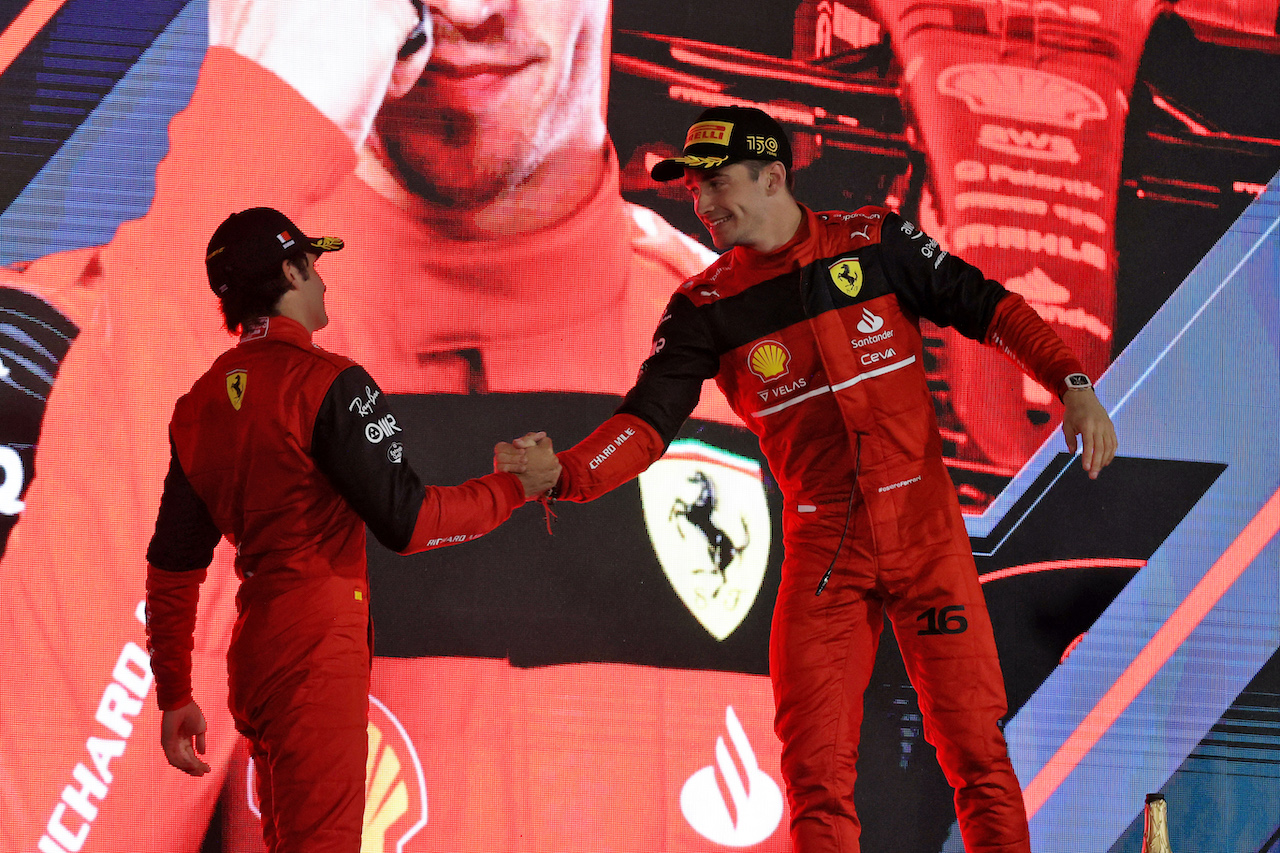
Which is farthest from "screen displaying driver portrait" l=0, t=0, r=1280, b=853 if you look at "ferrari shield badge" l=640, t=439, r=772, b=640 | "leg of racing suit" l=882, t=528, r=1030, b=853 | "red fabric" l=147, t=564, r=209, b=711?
"leg of racing suit" l=882, t=528, r=1030, b=853

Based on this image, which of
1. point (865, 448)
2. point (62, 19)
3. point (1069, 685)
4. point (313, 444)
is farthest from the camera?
point (1069, 685)

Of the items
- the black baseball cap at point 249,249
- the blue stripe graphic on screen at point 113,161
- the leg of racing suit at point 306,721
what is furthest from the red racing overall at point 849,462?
the blue stripe graphic on screen at point 113,161

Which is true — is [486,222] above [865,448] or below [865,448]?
above

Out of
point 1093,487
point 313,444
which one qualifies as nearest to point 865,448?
point 313,444

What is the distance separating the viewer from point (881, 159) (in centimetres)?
333

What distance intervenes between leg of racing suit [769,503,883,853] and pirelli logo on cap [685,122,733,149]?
862mm

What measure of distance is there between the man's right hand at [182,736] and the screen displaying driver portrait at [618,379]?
93 cm

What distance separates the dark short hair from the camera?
6.21 ft

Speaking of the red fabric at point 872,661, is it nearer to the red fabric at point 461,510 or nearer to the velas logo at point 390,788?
the red fabric at point 461,510

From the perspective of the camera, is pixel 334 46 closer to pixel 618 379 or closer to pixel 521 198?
pixel 521 198

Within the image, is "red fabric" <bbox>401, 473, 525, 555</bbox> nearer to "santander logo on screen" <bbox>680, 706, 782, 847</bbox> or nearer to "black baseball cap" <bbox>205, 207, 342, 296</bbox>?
"black baseball cap" <bbox>205, 207, 342, 296</bbox>

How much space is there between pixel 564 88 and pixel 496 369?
0.93 metres

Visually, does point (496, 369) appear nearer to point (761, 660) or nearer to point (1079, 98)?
point (761, 660)

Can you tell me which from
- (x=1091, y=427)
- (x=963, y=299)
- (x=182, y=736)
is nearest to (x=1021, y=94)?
(x=963, y=299)
